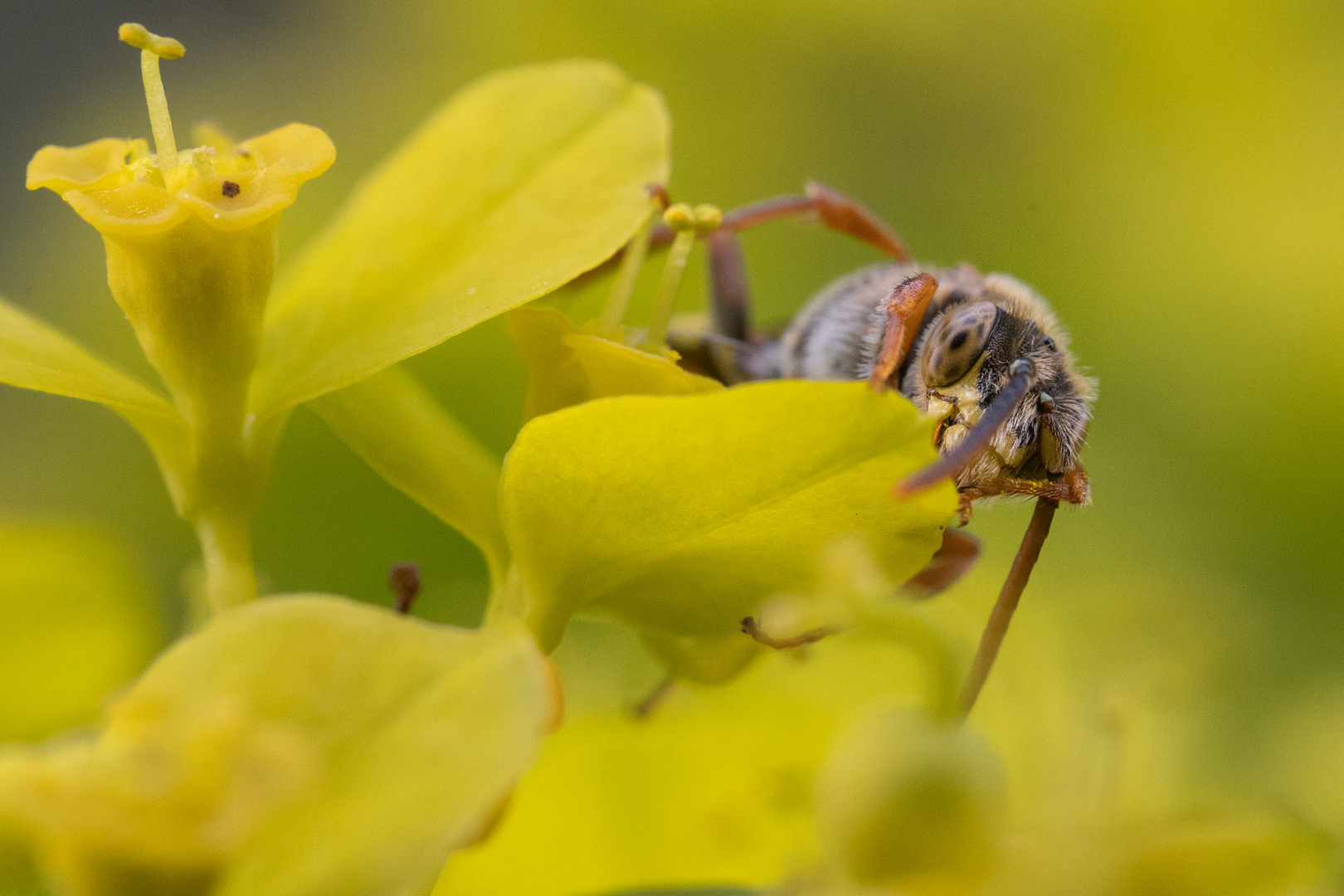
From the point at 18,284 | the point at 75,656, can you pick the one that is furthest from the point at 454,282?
the point at 18,284

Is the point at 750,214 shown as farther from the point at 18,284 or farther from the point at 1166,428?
the point at 18,284

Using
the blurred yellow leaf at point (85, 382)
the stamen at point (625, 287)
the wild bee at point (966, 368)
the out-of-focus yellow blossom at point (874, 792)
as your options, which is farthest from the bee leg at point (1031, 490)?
the blurred yellow leaf at point (85, 382)

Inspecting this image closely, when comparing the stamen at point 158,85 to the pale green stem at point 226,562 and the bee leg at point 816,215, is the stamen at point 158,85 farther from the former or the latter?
the bee leg at point 816,215

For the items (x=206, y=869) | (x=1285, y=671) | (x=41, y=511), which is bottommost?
(x=41, y=511)

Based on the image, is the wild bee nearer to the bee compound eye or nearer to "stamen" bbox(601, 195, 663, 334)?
the bee compound eye

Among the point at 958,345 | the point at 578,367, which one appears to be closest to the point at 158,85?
the point at 578,367

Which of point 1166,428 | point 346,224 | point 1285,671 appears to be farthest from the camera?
point 1166,428
